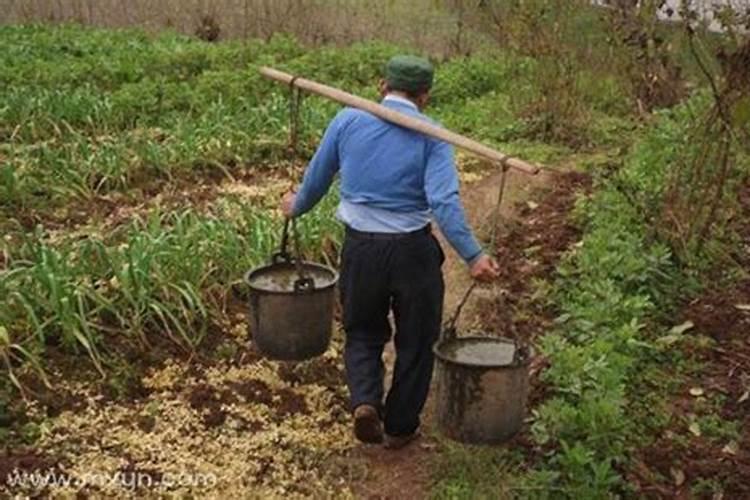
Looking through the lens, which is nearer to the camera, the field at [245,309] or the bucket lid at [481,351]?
the bucket lid at [481,351]

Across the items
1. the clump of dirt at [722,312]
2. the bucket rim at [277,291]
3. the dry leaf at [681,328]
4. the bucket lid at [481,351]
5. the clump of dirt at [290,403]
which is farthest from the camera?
the clump of dirt at [722,312]

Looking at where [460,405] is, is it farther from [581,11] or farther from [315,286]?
[581,11]

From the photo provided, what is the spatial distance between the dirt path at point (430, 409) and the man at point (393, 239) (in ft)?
0.31

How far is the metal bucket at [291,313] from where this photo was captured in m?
4.89

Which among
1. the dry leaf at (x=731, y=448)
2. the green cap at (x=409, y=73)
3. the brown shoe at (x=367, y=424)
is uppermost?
the green cap at (x=409, y=73)

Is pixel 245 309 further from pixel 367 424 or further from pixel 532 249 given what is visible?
pixel 532 249

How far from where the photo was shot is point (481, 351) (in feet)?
15.1

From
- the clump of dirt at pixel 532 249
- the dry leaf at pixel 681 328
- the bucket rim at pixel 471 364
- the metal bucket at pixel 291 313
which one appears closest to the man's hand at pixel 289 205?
the metal bucket at pixel 291 313

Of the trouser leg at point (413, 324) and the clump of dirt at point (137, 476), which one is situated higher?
the trouser leg at point (413, 324)

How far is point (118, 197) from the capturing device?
7.92 metres

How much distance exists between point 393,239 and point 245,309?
1849 mm

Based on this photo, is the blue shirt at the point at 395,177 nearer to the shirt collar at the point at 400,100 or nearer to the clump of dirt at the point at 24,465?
the shirt collar at the point at 400,100

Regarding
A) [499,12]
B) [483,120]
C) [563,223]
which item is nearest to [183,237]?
[563,223]

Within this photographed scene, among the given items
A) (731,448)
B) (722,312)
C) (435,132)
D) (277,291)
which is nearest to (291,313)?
(277,291)
